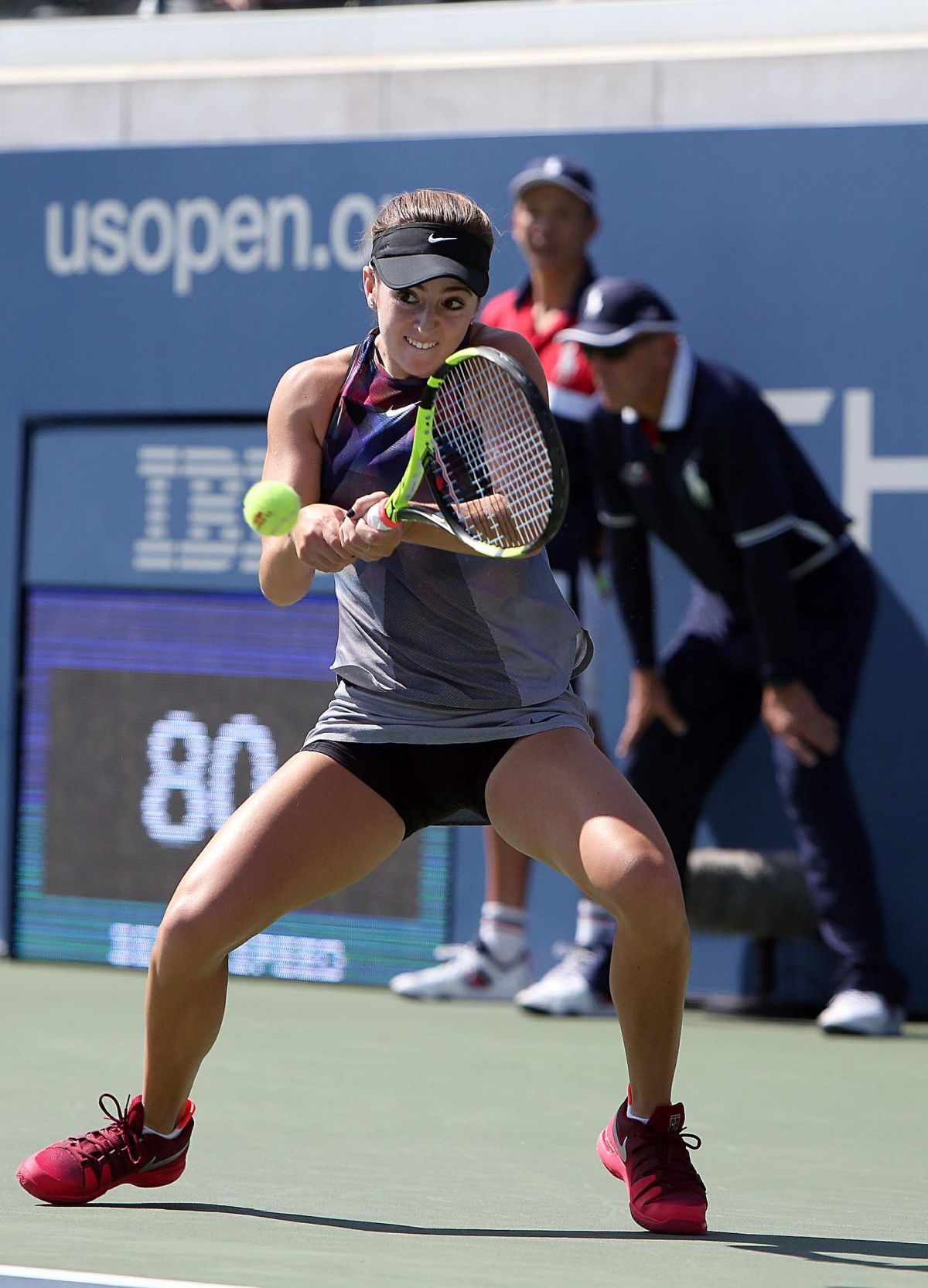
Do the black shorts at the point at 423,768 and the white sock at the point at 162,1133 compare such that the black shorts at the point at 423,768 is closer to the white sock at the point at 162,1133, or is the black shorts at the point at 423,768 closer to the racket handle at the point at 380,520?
the racket handle at the point at 380,520

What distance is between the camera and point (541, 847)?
334 centimetres

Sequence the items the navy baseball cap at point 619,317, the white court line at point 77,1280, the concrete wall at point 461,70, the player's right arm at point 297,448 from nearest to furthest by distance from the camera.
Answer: the white court line at point 77,1280
the player's right arm at point 297,448
the navy baseball cap at point 619,317
the concrete wall at point 461,70

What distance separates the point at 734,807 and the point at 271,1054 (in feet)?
5.88

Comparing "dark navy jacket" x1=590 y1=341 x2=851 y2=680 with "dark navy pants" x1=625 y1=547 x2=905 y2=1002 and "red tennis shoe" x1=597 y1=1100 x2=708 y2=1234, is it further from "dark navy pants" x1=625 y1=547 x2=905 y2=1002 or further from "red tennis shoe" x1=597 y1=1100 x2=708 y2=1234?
"red tennis shoe" x1=597 y1=1100 x2=708 y2=1234

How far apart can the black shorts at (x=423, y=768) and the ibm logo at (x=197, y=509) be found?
324 cm

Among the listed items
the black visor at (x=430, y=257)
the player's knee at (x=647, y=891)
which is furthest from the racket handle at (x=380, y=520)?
the player's knee at (x=647, y=891)

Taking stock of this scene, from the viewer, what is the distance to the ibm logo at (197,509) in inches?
264

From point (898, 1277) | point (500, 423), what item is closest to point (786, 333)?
point (500, 423)

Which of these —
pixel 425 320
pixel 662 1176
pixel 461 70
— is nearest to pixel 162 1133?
pixel 662 1176

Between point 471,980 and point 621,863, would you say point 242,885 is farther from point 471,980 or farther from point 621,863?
point 471,980

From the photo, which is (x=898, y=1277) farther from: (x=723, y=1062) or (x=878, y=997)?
(x=878, y=997)

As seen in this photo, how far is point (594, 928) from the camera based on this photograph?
6.18m

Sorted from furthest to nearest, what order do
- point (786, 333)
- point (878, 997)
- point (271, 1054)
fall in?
point (786, 333), point (878, 997), point (271, 1054)

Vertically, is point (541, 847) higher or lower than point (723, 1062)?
higher
